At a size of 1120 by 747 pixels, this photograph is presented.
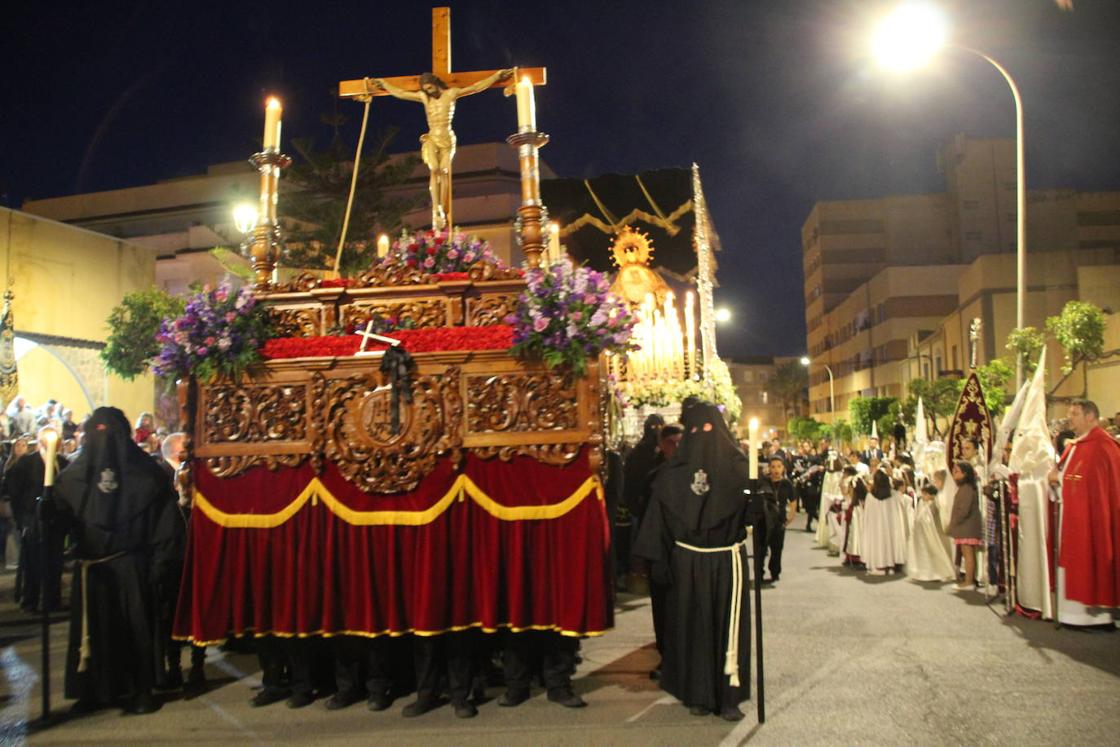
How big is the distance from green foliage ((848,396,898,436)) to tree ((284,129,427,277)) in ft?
79.2

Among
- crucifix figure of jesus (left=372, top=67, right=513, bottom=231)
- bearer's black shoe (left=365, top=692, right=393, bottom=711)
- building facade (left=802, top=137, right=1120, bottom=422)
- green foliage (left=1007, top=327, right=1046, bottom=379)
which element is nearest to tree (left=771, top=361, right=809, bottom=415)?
building facade (left=802, top=137, right=1120, bottom=422)

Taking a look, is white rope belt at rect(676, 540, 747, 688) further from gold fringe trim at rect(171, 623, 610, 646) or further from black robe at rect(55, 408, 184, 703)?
black robe at rect(55, 408, 184, 703)

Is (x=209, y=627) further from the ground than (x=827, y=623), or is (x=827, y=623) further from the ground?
(x=209, y=627)

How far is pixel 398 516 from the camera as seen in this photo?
5.93m

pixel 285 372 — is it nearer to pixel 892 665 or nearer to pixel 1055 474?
pixel 892 665

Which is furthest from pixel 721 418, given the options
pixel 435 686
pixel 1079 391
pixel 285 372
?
pixel 1079 391

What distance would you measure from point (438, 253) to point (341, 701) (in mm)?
3293

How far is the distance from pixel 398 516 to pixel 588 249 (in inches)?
643

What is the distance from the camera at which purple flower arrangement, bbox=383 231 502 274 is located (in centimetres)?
644

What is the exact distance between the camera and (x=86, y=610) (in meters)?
5.99

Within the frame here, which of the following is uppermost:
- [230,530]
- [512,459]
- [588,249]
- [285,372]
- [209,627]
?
[588,249]

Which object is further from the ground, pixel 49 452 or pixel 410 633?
pixel 49 452

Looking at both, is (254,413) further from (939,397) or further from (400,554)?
(939,397)

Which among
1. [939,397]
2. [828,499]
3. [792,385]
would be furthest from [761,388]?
[828,499]
